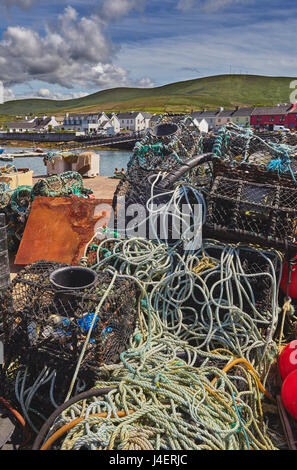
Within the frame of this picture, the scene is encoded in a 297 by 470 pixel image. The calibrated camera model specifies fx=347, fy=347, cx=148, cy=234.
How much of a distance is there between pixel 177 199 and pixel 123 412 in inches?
88.2

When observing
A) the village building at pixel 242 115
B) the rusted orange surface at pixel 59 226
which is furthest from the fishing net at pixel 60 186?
the village building at pixel 242 115

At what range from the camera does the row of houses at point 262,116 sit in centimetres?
5600

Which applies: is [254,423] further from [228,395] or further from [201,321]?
[201,321]

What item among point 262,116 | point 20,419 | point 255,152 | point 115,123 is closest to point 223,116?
point 262,116

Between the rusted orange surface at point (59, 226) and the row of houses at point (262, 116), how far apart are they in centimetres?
5149

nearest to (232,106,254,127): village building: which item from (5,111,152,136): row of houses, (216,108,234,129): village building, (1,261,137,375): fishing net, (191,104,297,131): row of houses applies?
(191,104,297,131): row of houses

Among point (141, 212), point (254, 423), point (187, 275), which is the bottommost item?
point (254, 423)

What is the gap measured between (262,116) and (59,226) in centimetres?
6262

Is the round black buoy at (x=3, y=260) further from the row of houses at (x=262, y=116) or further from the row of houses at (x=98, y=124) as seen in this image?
the row of houses at (x=98, y=124)

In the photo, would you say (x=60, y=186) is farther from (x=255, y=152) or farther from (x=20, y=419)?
(x=20, y=419)

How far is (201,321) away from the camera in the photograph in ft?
10.4

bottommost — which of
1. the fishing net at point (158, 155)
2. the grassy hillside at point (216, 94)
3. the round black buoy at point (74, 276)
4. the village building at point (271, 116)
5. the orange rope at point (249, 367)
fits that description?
the orange rope at point (249, 367)
